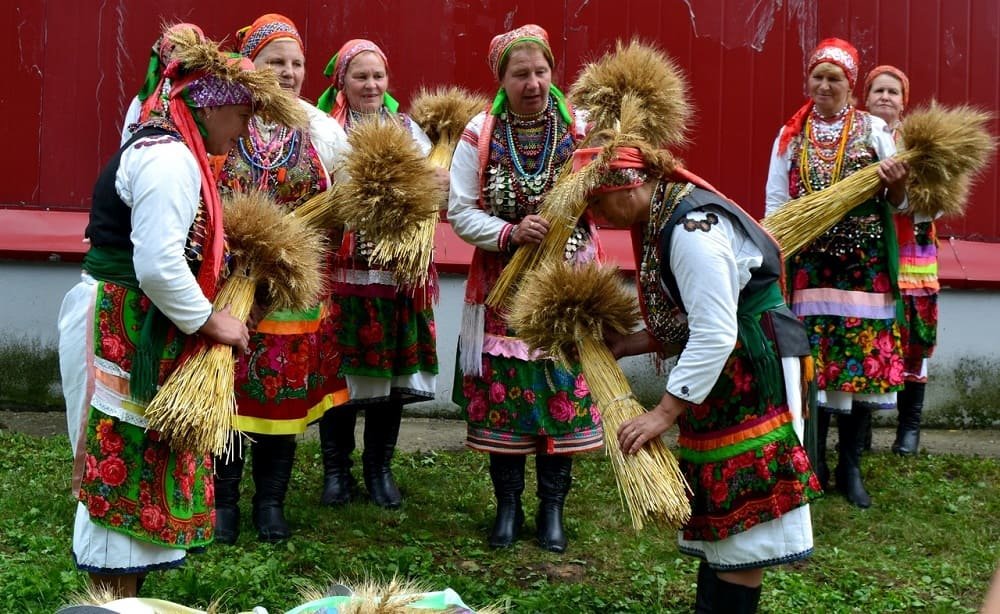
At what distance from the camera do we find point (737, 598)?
3.44 metres

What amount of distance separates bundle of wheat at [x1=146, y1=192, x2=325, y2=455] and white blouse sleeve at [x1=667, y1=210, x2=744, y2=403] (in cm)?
120

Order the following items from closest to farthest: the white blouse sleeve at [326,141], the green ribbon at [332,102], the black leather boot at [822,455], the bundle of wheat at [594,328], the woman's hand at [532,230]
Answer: the bundle of wheat at [594,328] < the woman's hand at [532,230] < the white blouse sleeve at [326,141] < the green ribbon at [332,102] < the black leather boot at [822,455]

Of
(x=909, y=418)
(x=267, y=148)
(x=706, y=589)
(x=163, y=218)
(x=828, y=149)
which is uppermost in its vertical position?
(x=828, y=149)

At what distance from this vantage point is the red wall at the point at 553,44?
6.86 meters

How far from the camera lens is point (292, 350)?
4656 millimetres

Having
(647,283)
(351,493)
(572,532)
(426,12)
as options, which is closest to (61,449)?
(351,493)

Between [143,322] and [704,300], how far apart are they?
1.56m

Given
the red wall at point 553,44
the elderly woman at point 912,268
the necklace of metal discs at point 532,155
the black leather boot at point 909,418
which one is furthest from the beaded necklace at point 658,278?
the red wall at point 553,44

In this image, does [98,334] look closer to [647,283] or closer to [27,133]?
[647,283]

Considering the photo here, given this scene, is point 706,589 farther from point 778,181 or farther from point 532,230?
point 778,181

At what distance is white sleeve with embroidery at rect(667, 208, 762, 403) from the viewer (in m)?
3.18

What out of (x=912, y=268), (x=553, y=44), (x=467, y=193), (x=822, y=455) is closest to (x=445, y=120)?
(x=467, y=193)

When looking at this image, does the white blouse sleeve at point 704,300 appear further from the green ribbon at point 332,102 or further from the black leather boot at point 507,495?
the green ribbon at point 332,102

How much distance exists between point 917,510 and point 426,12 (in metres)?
3.83
